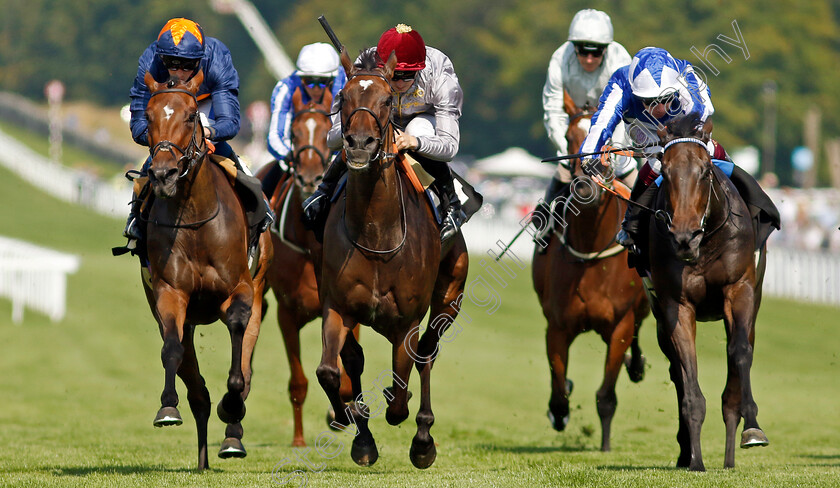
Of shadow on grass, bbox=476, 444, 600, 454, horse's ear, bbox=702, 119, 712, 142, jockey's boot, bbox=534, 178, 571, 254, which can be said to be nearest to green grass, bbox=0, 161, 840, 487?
shadow on grass, bbox=476, 444, 600, 454

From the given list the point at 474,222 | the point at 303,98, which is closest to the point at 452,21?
the point at 474,222

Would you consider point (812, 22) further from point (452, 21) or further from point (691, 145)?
point (691, 145)

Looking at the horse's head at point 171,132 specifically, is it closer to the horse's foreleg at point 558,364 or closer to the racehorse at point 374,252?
the racehorse at point 374,252

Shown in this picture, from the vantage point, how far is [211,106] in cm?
900

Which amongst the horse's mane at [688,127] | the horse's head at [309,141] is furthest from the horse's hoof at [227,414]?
the horse's mane at [688,127]

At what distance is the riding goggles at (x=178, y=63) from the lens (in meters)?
8.28

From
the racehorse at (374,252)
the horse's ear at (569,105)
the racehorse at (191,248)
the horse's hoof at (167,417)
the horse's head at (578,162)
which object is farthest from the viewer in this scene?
the horse's ear at (569,105)

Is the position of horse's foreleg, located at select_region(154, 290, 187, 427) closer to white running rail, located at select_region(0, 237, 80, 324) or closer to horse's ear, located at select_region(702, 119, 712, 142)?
horse's ear, located at select_region(702, 119, 712, 142)

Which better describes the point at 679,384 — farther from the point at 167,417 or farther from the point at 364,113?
the point at 167,417

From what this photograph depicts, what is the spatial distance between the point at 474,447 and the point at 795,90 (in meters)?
47.1

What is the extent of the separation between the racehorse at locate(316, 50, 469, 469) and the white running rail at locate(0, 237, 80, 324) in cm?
1346

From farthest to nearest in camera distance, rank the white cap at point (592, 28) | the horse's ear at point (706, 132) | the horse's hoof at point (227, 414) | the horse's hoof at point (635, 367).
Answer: the horse's hoof at point (635, 367) < the white cap at point (592, 28) < the horse's hoof at point (227, 414) < the horse's ear at point (706, 132)

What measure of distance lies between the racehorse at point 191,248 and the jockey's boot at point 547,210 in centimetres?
279

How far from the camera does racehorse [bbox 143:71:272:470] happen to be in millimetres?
7598
